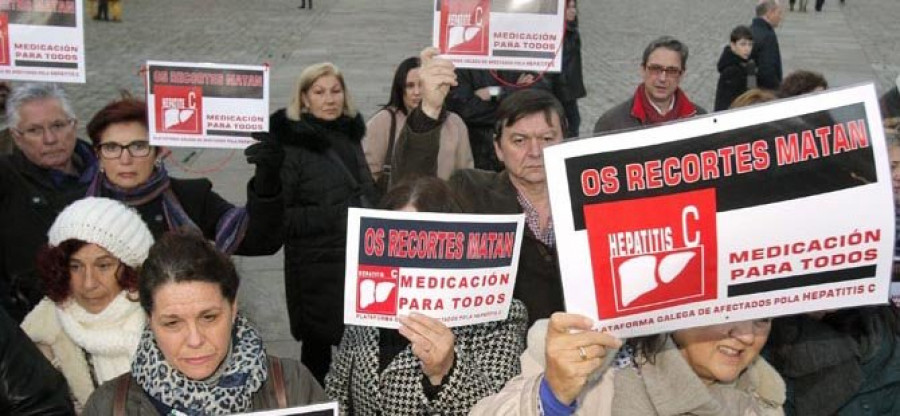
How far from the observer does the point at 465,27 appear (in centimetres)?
677

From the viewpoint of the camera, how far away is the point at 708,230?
8.85 feet

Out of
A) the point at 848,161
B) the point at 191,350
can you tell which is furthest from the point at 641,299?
the point at 191,350

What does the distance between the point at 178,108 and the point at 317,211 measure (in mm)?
844

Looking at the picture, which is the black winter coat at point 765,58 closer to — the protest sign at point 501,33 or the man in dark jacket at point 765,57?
the man in dark jacket at point 765,57

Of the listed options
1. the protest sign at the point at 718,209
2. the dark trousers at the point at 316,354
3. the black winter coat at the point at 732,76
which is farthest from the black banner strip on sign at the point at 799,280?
the black winter coat at the point at 732,76

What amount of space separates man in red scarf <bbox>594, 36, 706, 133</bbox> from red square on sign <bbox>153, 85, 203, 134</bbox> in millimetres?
2615

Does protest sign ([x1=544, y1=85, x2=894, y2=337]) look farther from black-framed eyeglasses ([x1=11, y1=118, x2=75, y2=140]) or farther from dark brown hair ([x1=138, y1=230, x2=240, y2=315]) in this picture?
black-framed eyeglasses ([x1=11, y1=118, x2=75, y2=140])

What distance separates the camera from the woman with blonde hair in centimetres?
539

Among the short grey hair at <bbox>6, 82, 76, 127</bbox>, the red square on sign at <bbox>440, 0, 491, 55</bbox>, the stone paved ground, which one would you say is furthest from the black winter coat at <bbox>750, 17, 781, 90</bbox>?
the short grey hair at <bbox>6, 82, 76, 127</bbox>

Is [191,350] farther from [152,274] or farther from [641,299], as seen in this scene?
[641,299]

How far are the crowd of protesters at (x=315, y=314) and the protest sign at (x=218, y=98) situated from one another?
18 centimetres

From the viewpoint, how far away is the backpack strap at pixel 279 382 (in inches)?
120

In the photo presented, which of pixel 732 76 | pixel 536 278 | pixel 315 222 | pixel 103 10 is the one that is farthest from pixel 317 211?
pixel 103 10

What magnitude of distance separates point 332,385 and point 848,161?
1.80m
